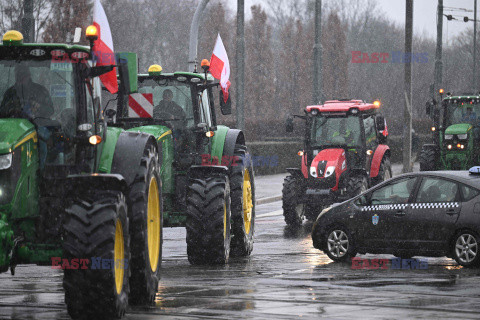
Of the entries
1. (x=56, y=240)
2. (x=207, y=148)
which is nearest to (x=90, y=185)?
(x=56, y=240)

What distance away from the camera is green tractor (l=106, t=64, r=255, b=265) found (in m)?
14.3

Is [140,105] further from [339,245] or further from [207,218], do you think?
[339,245]

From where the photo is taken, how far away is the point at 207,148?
15562 millimetres

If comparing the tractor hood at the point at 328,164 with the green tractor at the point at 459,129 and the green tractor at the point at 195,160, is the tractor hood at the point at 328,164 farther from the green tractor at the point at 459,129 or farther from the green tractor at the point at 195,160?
the green tractor at the point at 459,129

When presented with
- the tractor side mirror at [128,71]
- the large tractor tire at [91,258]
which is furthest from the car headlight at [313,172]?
the large tractor tire at [91,258]

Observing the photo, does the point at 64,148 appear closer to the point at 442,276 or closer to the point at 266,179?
the point at 442,276

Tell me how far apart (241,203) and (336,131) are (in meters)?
8.00

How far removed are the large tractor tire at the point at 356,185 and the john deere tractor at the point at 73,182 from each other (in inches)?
448

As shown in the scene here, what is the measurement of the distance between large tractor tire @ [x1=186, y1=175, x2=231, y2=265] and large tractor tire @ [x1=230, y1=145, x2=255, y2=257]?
0.98m

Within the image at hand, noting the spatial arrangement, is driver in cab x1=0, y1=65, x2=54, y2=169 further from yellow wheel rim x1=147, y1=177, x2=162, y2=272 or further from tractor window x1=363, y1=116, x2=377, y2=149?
tractor window x1=363, y1=116, x2=377, y2=149

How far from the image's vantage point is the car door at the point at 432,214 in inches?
582

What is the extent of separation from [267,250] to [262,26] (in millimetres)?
63047

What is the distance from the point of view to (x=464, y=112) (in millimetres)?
28859

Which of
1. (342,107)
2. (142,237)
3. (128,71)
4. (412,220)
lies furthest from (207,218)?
(342,107)
